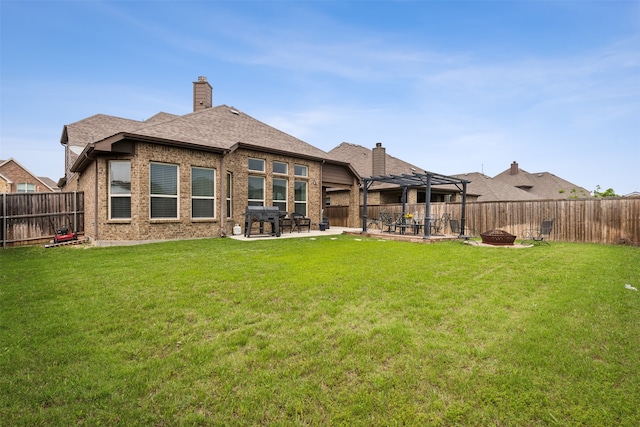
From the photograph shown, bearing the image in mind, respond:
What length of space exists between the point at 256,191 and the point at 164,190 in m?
4.09

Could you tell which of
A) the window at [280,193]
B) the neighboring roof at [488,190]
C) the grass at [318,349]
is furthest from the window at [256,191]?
the neighboring roof at [488,190]

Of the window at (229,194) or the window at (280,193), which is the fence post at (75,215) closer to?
the window at (229,194)

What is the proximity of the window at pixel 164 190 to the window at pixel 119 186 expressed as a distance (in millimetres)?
761

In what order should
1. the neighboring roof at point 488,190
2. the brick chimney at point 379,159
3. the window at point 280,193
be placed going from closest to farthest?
the window at point 280,193
the brick chimney at point 379,159
the neighboring roof at point 488,190

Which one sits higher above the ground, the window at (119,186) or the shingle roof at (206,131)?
the shingle roof at (206,131)

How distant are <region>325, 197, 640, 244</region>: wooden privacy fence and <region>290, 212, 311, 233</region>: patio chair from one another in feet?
26.0

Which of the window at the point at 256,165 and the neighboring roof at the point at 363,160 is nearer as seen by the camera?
the window at the point at 256,165

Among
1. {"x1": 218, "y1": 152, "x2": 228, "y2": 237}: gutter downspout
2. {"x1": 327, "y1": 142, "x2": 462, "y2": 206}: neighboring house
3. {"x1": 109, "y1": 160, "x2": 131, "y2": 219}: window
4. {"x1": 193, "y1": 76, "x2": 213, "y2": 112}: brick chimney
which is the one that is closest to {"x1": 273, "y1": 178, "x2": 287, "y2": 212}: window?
{"x1": 218, "y1": 152, "x2": 228, "y2": 237}: gutter downspout

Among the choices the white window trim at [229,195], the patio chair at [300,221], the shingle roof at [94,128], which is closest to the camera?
the white window trim at [229,195]

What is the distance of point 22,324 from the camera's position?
326 cm

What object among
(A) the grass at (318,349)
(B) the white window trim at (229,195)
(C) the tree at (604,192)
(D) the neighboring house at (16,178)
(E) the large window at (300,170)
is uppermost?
(D) the neighboring house at (16,178)

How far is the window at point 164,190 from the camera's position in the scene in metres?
10.4

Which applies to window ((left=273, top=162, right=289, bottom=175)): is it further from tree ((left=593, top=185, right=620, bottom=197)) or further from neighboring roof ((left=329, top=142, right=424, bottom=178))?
tree ((left=593, top=185, right=620, bottom=197))

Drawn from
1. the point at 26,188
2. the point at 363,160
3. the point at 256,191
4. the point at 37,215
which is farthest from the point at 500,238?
the point at 26,188
